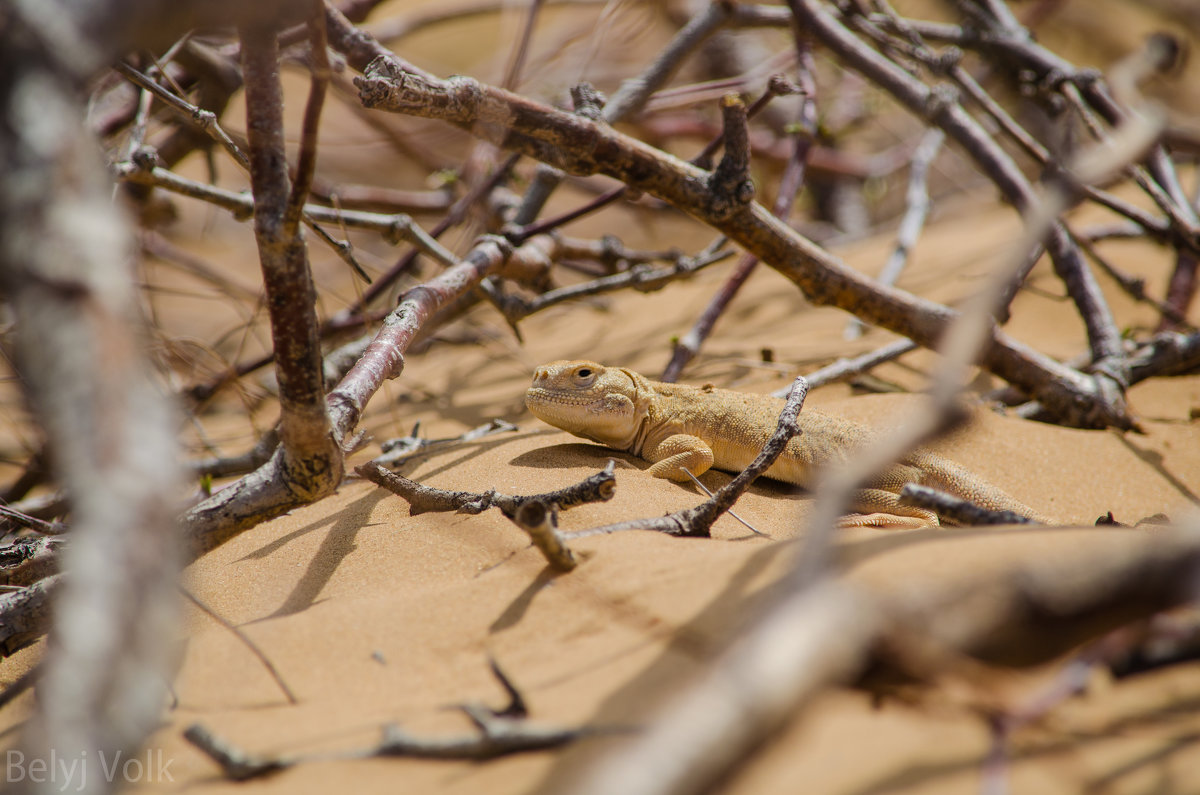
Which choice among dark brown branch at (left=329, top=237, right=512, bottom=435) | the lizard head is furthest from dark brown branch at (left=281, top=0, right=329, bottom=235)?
the lizard head

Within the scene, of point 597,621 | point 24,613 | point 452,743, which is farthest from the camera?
point 24,613

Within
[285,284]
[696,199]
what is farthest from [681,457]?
[285,284]

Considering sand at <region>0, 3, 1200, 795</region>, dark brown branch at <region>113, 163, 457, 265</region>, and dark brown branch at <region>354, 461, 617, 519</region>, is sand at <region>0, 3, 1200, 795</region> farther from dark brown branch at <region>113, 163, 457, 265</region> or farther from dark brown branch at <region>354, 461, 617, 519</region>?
dark brown branch at <region>113, 163, 457, 265</region>

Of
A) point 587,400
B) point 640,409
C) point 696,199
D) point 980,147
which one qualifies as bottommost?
point 587,400

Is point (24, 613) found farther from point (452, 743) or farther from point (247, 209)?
point (247, 209)

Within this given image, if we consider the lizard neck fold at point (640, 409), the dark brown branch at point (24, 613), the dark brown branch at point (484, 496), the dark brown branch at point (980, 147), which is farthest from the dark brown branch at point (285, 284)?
the dark brown branch at point (980, 147)

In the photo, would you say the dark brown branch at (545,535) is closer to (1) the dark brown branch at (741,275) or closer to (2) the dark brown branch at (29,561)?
(2) the dark brown branch at (29,561)

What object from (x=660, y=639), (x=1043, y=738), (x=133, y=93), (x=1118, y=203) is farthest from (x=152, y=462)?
(x=133, y=93)

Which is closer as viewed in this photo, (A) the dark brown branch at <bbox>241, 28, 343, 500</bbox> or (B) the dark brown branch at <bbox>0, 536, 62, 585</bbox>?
(A) the dark brown branch at <bbox>241, 28, 343, 500</bbox>
